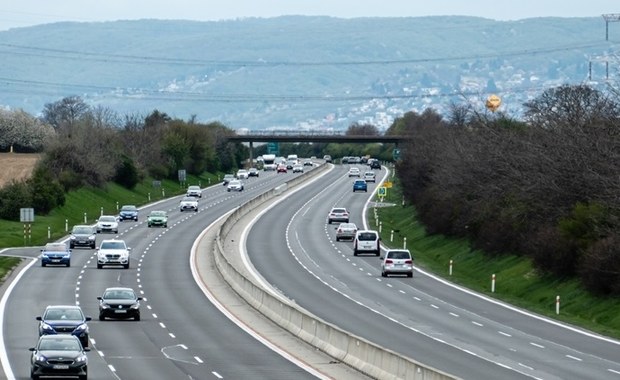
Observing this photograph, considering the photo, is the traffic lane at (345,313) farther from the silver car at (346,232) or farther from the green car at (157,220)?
the green car at (157,220)

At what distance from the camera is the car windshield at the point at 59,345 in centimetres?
3334

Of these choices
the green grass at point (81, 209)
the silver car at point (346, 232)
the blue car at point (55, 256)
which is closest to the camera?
the blue car at point (55, 256)

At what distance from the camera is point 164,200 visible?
14088cm

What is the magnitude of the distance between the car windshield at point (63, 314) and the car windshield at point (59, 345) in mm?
7120

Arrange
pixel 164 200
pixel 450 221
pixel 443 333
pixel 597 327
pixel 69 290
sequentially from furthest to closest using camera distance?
pixel 164 200
pixel 450 221
pixel 69 290
pixel 597 327
pixel 443 333

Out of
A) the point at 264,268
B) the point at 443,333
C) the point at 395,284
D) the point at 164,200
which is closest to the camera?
the point at 443,333

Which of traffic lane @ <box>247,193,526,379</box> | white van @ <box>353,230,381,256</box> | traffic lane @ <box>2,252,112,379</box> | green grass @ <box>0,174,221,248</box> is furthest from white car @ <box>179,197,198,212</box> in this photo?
traffic lane @ <box>2,252,112,379</box>

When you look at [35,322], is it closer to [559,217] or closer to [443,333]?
[443,333]

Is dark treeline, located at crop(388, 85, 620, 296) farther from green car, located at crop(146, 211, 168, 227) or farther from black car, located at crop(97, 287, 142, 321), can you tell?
green car, located at crop(146, 211, 168, 227)

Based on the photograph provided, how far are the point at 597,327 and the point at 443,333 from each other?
20.1 ft

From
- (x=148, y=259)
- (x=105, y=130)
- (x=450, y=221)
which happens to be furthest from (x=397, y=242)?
(x=105, y=130)

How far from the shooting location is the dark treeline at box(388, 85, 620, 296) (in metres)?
59.4

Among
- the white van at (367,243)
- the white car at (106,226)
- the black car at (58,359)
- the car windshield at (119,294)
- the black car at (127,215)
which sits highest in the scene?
the black car at (58,359)

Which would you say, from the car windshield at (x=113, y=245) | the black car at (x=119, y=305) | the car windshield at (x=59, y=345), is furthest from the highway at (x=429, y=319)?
the car windshield at (x=59, y=345)
